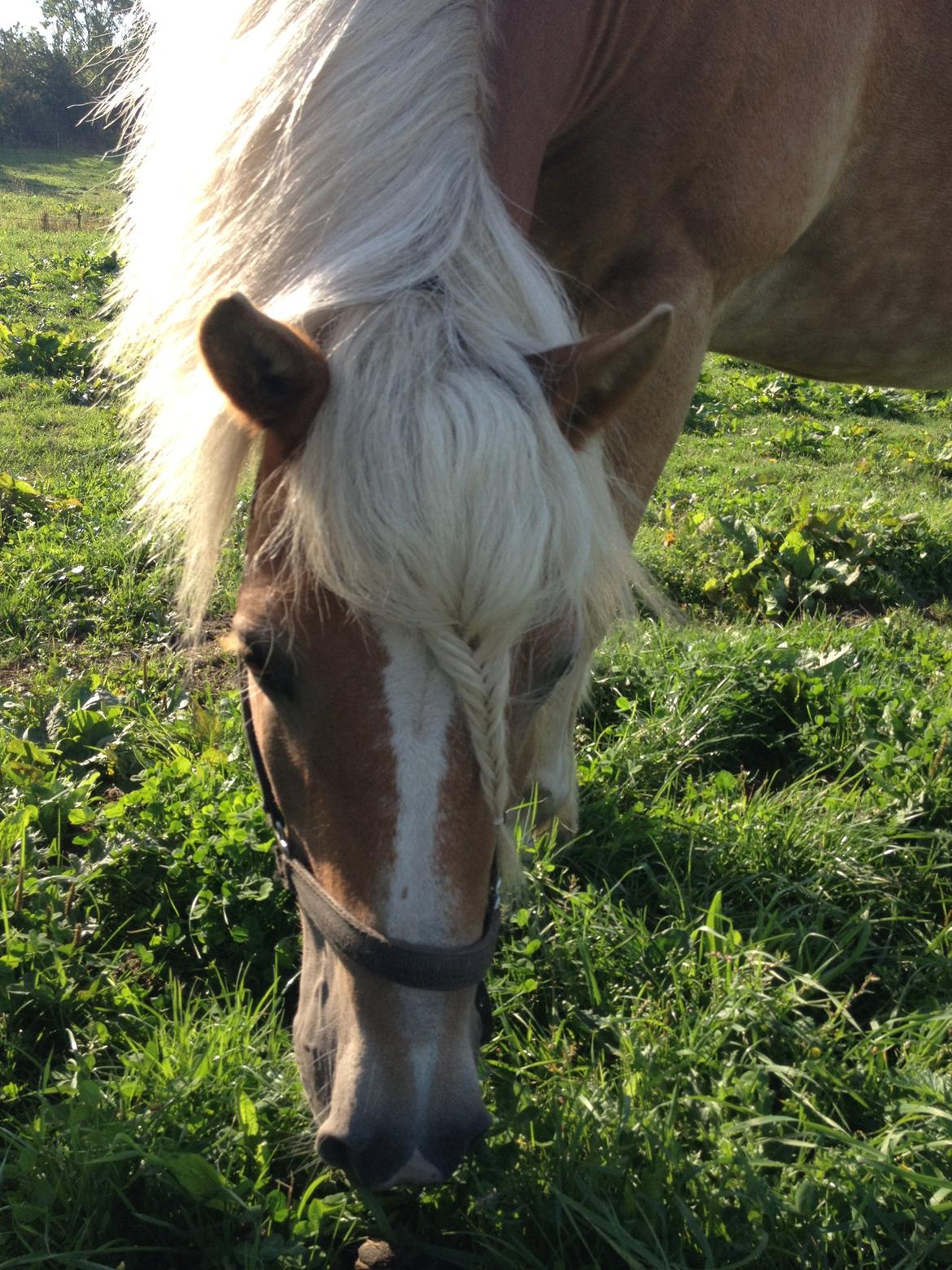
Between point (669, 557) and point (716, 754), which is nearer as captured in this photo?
point (716, 754)

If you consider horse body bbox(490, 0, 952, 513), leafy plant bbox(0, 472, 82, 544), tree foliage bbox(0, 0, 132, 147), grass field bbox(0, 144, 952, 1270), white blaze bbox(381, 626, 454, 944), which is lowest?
grass field bbox(0, 144, 952, 1270)

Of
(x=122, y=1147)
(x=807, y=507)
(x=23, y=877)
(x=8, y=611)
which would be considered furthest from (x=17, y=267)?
(x=122, y=1147)

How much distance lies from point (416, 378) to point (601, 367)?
0.31 meters

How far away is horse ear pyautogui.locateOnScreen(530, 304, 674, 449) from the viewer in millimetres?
1484

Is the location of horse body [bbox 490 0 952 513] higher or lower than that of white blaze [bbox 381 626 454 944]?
higher

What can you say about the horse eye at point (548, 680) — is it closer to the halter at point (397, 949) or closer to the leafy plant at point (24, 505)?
the halter at point (397, 949)

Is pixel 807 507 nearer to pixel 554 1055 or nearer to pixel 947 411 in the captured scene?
pixel 554 1055

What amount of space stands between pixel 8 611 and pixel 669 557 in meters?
2.85

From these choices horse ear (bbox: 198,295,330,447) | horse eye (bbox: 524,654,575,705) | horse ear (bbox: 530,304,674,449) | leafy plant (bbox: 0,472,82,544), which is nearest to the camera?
horse ear (bbox: 198,295,330,447)

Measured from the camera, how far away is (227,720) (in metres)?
2.89

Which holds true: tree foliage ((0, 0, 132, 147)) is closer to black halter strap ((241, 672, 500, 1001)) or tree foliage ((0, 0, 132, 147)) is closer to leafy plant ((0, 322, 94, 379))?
leafy plant ((0, 322, 94, 379))

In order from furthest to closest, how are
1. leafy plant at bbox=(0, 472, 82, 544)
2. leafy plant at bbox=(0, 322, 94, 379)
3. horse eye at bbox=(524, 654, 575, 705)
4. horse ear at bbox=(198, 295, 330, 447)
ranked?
leafy plant at bbox=(0, 322, 94, 379) < leafy plant at bbox=(0, 472, 82, 544) < horse eye at bbox=(524, 654, 575, 705) < horse ear at bbox=(198, 295, 330, 447)

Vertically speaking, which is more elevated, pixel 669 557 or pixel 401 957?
pixel 401 957

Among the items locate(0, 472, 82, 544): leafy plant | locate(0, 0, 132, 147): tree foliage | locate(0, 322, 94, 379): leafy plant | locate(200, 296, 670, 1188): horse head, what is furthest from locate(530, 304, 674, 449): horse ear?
locate(0, 0, 132, 147): tree foliage
